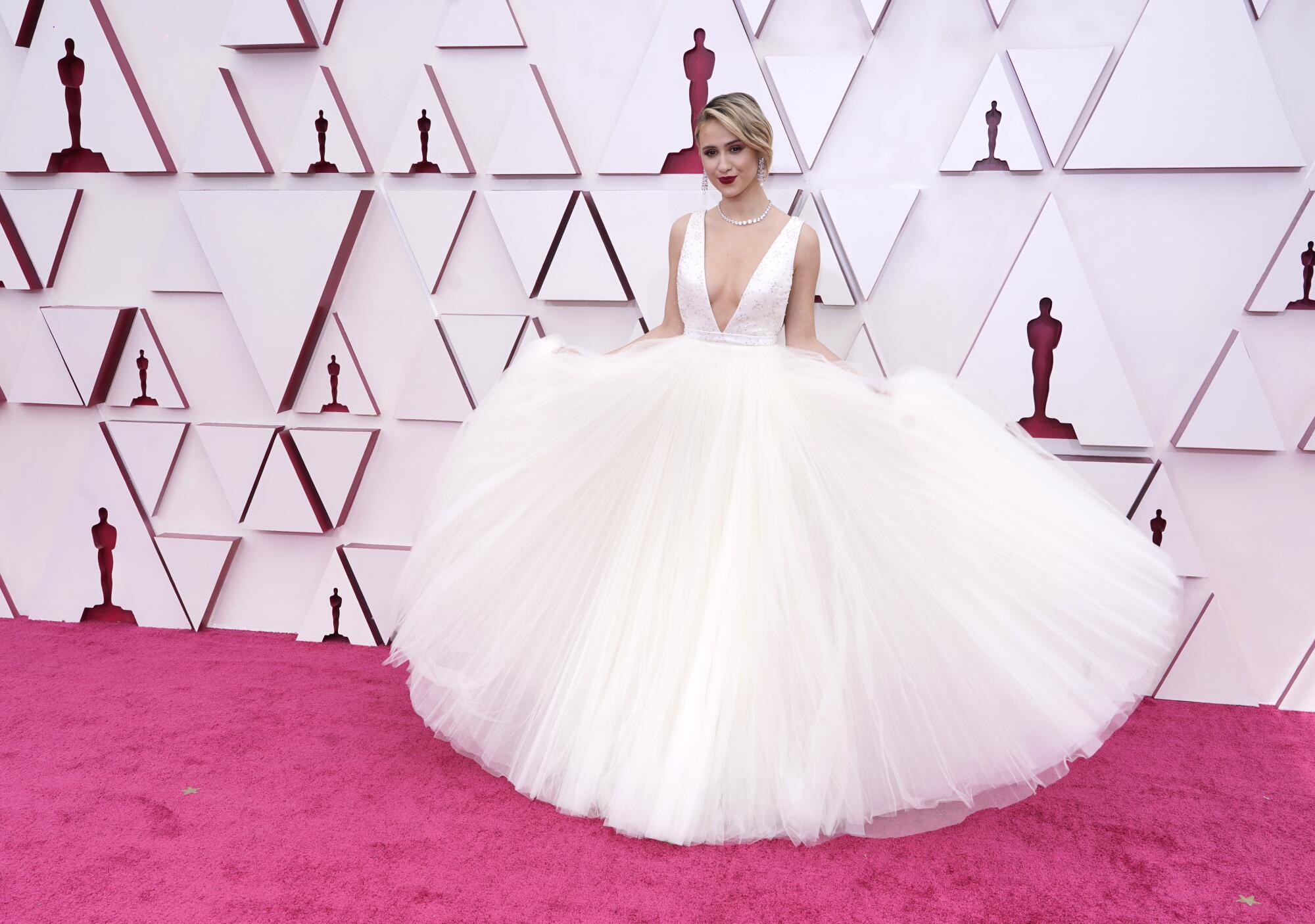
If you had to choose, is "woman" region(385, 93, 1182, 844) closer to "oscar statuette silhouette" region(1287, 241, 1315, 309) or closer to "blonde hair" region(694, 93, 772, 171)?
"blonde hair" region(694, 93, 772, 171)

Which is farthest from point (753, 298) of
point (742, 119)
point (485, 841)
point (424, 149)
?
point (485, 841)

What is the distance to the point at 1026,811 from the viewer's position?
2.25 meters

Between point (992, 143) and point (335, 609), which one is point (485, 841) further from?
point (992, 143)

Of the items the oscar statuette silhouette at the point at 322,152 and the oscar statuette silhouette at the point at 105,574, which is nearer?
the oscar statuette silhouette at the point at 322,152

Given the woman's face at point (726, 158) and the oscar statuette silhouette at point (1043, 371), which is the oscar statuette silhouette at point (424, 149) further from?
the oscar statuette silhouette at point (1043, 371)

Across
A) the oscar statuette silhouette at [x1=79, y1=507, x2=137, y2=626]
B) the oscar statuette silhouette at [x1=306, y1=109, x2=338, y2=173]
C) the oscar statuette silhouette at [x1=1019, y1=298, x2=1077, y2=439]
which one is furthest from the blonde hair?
the oscar statuette silhouette at [x1=79, y1=507, x2=137, y2=626]

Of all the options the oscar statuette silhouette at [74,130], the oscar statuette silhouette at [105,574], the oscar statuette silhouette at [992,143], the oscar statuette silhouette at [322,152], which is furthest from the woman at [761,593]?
the oscar statuette silhouette at [74,130]

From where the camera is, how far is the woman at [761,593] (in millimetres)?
2025

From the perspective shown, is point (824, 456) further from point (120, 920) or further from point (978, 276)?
point (120, 920)

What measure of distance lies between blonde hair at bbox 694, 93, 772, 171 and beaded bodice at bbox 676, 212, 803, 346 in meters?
0.23

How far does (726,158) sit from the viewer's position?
256 cm

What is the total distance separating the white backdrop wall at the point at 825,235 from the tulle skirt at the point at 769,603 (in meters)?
0.77

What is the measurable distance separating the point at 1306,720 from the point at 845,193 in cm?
211

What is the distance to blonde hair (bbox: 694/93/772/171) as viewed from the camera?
2504 mm
